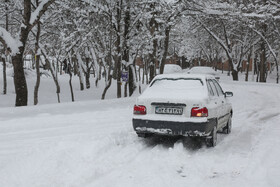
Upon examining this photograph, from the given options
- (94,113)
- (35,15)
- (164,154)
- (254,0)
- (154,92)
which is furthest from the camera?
(254,0)

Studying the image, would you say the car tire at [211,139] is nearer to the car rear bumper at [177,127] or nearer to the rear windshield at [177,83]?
the car rear bumper at [177,127]

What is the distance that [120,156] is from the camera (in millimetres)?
5895

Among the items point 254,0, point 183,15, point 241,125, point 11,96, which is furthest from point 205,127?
point 254,0

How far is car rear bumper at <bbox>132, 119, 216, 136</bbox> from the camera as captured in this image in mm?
6262

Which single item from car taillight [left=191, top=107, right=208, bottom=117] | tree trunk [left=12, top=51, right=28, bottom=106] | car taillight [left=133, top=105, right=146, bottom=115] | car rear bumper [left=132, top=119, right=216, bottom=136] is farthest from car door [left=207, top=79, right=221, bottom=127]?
tree trunk [left=12, top=51, right=28, bottom=106]

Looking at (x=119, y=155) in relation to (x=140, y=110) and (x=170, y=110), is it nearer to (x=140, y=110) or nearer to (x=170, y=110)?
(x=140, y=110)

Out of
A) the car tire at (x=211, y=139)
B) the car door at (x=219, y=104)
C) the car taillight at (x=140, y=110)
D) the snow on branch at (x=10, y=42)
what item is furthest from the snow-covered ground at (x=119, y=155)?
the snow on branch at (x=10, y=42)

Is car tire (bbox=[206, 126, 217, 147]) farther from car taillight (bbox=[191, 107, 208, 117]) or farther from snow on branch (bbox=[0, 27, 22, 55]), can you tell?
snow on branch (bbox=[0, 27, 22, 55])

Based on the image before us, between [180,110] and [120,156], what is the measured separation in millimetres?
1500

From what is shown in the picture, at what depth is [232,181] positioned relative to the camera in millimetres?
4723

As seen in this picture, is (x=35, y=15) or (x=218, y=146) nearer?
(x=218, y=146)

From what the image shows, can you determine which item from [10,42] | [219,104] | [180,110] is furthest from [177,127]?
[10,42]

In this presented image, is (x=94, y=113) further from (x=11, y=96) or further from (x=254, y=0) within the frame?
(x=254, y=0)

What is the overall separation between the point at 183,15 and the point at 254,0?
32.0ft
